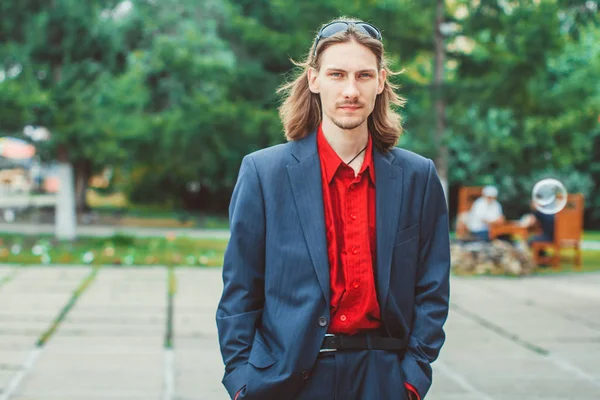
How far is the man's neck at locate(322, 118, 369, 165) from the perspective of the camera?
2.63m

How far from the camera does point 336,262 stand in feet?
8.23

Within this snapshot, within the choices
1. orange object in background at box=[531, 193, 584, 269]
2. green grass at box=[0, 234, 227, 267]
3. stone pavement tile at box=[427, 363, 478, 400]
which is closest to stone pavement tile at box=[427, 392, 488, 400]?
stone pavement tile at box=[427, 363, 478, 400]

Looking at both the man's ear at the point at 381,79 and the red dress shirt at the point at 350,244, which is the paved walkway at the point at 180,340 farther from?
the man's ear at the point at 381,79

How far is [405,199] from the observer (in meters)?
2.61

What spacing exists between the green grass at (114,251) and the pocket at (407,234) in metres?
11.4

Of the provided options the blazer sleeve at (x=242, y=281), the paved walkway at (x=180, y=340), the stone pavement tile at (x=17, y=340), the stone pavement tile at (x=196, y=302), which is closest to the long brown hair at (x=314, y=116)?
the blazer sleeve at (x=242, y=281)

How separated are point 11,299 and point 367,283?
8.01m

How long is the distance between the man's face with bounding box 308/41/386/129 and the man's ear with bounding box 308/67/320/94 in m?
0.07

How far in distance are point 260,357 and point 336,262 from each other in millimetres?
371

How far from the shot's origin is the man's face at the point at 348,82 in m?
2.54

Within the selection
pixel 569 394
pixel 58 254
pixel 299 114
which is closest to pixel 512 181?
pixel 58 254

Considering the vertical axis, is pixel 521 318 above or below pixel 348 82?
below

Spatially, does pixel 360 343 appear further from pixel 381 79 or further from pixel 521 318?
pixel 521 318

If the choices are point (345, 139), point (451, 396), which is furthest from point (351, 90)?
point (451, 396)
